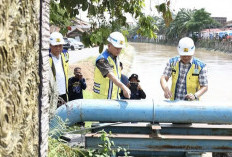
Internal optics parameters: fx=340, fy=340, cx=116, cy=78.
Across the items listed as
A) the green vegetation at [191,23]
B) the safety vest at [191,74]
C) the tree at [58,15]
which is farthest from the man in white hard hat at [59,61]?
the green vegetation at [191,23]

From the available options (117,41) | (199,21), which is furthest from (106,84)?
(199,21)

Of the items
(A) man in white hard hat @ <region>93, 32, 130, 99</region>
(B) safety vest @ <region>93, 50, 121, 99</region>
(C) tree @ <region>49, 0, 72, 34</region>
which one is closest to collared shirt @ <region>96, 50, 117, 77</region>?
(A) man in white hard hat @ <region>93, 32, 130, 99</region>

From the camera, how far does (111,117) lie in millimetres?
3223

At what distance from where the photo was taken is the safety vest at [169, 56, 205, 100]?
3.72 metres

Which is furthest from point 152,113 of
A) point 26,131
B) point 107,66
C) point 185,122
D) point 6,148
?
point 6,148

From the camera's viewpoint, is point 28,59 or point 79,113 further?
point 79,113

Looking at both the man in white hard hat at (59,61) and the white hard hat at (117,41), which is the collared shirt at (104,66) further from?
the man in white hard hat at (59,61)

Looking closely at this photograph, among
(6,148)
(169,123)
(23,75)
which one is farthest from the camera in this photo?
(169,123)

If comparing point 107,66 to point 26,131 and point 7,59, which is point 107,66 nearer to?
point 26,131

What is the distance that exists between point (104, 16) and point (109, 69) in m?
1.49

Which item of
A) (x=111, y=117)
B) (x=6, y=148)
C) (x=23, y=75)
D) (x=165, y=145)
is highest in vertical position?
(x=23, y=75)

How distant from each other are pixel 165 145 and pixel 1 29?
2351mm

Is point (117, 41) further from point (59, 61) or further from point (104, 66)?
point (59, 61)

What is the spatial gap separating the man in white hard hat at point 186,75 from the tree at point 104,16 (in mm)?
499
